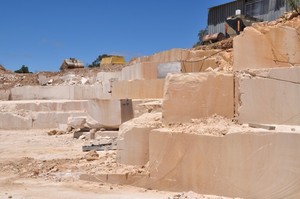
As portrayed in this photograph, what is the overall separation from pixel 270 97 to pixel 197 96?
1075 mm

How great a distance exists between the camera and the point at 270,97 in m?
4.73

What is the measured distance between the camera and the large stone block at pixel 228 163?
162 inches

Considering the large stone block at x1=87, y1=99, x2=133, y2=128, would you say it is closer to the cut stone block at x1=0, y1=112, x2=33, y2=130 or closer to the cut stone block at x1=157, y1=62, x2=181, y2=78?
the cut stone block at x1=157, y1=62, x2=181, y2=78

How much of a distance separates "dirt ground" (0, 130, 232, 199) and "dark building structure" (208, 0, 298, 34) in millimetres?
13115

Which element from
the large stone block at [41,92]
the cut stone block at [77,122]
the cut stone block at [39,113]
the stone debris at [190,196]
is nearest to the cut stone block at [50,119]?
the cut stone block at [39,113]

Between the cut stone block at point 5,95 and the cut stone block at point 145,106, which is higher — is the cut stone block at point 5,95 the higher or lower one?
the higher one

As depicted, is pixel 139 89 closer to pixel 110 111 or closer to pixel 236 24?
pixel 110 111

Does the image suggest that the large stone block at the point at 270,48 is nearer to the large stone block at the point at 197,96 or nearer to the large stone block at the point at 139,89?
the large stone block at the point at 197,96

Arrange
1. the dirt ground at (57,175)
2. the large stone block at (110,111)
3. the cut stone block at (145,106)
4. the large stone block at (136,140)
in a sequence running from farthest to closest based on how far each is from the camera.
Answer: the large stone block at (110,111), the cut stone block at (145,106), the large stone block at (136,140), the dirt ground at (57,175)

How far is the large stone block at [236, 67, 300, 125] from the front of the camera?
4570 millimetres

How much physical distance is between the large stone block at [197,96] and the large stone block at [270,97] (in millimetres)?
272

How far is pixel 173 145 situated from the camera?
5203 mm

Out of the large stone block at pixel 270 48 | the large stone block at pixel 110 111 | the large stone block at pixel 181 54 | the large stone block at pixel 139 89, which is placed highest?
the large stone block at pixel 181 54

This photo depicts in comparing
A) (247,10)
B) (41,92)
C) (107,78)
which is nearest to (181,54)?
(107,78)
